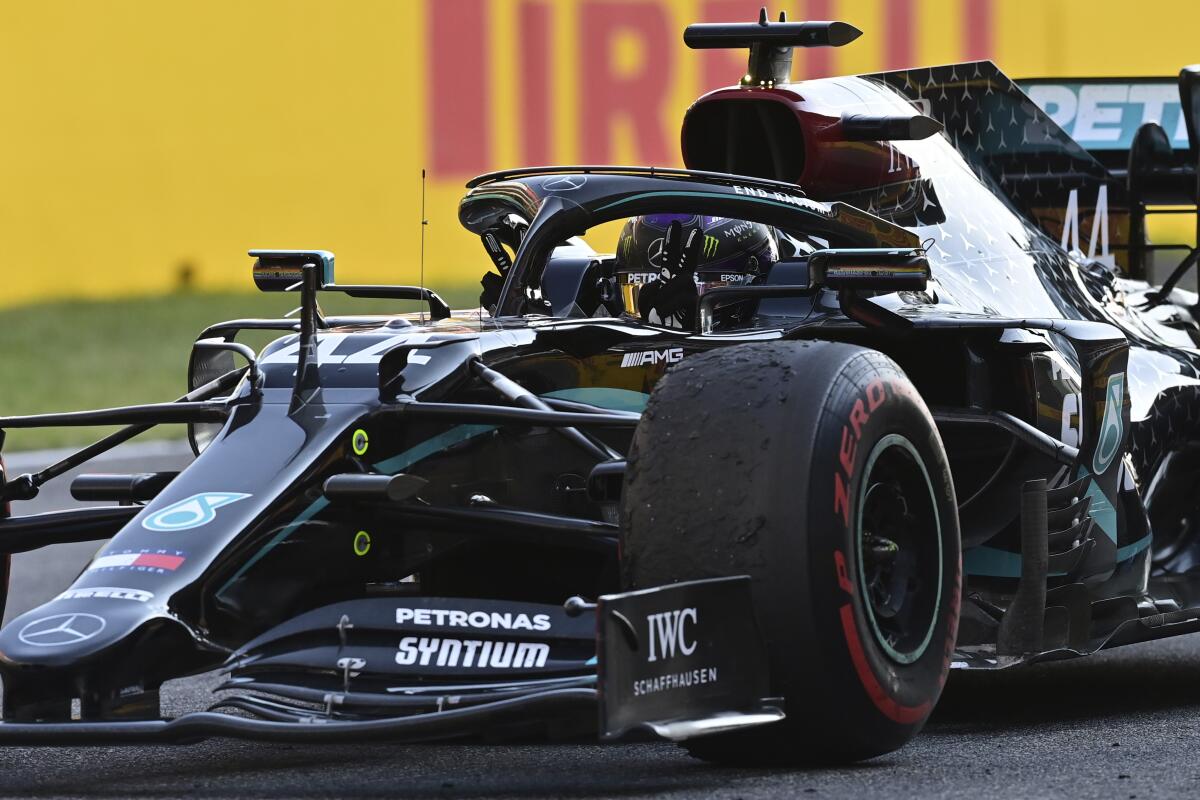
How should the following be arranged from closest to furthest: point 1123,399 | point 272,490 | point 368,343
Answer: point 272,490 < point 368,343 < point 1123,399

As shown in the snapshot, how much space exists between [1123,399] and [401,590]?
2.56 metres

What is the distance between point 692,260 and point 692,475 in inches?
77.3

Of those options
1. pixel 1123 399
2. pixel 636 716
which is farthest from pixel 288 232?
pixel 636 716

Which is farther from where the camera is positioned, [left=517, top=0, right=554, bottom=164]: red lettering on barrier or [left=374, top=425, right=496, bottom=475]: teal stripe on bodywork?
[left=517, top=0, right=554, bottom=164]: red lettering on barrier

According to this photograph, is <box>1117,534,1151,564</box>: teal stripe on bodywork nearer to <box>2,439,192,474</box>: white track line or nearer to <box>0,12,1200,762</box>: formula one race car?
<box>0,12,1200,762</box>: formula one race car

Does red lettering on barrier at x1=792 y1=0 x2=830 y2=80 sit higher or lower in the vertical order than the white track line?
higher

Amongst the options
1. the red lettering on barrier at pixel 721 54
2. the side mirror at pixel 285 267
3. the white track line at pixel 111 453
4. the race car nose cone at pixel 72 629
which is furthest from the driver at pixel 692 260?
the red lettering on barrier at pixel 721 54

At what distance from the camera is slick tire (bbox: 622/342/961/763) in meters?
4.64

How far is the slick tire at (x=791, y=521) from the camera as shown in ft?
15.2

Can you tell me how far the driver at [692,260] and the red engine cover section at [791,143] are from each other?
1.26ft

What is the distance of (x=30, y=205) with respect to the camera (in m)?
17.0

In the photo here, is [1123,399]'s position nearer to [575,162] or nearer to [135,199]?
[575,162]

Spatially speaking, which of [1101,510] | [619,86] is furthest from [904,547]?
[619,86]

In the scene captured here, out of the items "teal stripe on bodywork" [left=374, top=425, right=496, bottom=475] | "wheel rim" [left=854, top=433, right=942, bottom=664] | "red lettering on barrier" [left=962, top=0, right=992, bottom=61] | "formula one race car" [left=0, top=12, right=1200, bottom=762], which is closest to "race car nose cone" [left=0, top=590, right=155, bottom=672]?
"formula one race car" [left=0, top=12, right=1200, bottom=762]
